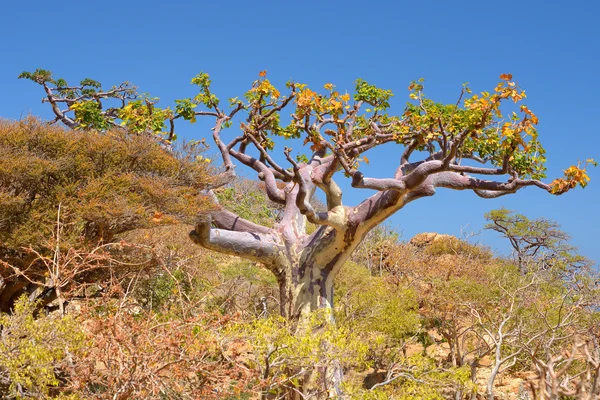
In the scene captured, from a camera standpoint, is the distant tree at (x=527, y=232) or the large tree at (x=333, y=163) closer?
the large tree at (x=333, y=163)

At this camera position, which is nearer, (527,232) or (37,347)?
(37,347)

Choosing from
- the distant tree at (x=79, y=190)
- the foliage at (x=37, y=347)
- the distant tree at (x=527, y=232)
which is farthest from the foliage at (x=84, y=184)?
the distant tree at (x=527, y=232)

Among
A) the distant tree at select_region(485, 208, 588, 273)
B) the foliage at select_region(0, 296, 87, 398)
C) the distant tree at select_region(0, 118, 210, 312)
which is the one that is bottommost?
the foliage at select_region(0, 296, 87, 398)

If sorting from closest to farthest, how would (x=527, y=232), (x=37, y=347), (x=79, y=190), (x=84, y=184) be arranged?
(x=37, y=347)
(x=79, y=190)
(x=84, y=184)
(x=527, y=232)

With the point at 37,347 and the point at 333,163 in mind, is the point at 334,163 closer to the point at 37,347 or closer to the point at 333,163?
the point at 333,163

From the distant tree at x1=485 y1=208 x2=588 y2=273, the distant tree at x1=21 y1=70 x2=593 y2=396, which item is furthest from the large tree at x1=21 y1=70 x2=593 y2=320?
the distant tree at x1=485 y1=208 x2=588 y2=273

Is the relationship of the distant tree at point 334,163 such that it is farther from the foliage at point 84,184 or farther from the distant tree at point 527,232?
the distant tree at point 527,232

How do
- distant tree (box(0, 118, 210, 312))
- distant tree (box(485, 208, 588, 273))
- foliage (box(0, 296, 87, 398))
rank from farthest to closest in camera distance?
distant tree (box(485, 208, 588, 273))
distant tree (box(0, 118, 210, 312))
foliage (box(0, 296, 87, 398))

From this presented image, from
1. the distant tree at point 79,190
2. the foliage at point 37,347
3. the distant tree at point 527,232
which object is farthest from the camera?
the distant tree at point 527,232

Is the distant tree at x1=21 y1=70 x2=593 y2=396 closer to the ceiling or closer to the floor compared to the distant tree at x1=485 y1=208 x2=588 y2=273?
closer to the floor

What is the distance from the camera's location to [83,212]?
30.8 feet

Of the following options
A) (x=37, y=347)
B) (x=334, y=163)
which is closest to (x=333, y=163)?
(x=334, y=163)

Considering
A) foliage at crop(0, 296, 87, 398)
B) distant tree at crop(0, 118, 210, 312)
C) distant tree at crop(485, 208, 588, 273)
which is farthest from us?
distant tree at crop(485, 208, 588, 273)

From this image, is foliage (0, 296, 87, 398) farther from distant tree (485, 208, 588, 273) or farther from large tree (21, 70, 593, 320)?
distant tree (485, 208, 588, 273)
